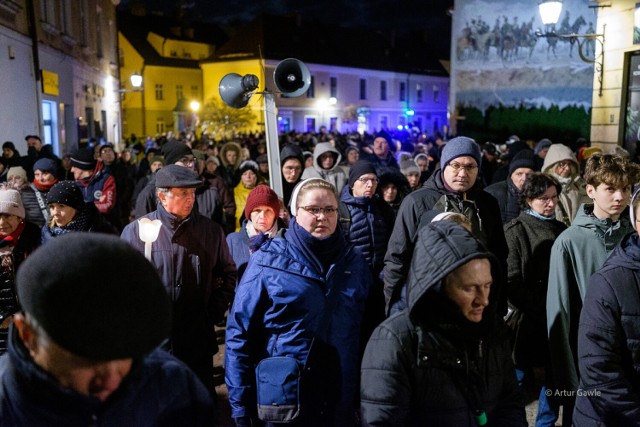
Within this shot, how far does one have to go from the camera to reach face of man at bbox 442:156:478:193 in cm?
431

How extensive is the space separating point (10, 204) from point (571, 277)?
3.70m

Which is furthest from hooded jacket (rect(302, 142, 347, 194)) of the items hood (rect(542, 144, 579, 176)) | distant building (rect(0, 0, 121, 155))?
distant building (rect(0, 0, 121, 155))

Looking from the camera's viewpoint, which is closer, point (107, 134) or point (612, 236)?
point (612, 236)

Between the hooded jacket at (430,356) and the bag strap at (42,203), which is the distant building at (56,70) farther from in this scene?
the hooded jacket at (430,356)

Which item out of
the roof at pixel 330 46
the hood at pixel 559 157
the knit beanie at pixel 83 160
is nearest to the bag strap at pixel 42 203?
the knit beanie at pixel 83 160

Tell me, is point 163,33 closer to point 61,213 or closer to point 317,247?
point 61,213

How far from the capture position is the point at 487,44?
91.8ft

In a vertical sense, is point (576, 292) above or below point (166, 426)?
below

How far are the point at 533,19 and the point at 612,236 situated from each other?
2496 cm

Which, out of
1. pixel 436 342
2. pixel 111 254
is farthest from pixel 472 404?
pixel 111 254

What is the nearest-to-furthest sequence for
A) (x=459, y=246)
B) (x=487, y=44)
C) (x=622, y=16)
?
(x=459, y=246)
(x=622, y=16)
(x=487, y=44)

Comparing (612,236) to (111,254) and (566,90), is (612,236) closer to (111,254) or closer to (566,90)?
(111,254)

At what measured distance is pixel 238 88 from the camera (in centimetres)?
599

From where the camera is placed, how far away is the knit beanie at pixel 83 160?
23.2 feet
